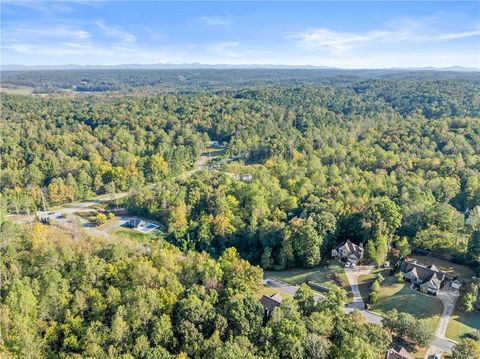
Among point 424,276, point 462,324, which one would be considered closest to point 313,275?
point 424,276

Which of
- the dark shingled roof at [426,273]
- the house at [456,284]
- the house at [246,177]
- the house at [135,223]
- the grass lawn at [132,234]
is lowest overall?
the grass lawn at [132,234]

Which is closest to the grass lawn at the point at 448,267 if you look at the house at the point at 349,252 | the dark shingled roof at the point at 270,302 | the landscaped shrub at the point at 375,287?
the house at the point at 349,252

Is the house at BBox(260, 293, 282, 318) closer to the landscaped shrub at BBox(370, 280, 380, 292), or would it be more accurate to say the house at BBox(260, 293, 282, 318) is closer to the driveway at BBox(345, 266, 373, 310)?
the driveway at BBox(345, 266, 373, 310)

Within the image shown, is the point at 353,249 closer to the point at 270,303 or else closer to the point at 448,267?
the point at 448,267

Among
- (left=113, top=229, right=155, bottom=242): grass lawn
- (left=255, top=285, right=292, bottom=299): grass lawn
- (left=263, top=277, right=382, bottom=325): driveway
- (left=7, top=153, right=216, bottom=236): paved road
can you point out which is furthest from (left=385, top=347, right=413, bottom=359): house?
(left=7, top=153, right=216, bottom=236): paved road

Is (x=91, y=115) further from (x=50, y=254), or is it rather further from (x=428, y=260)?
(x=428, y=260)

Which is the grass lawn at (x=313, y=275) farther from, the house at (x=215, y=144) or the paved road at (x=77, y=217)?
the house at (x=215, y=144)


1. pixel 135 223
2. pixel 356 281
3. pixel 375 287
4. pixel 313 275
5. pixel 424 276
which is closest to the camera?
pixel 375 287
